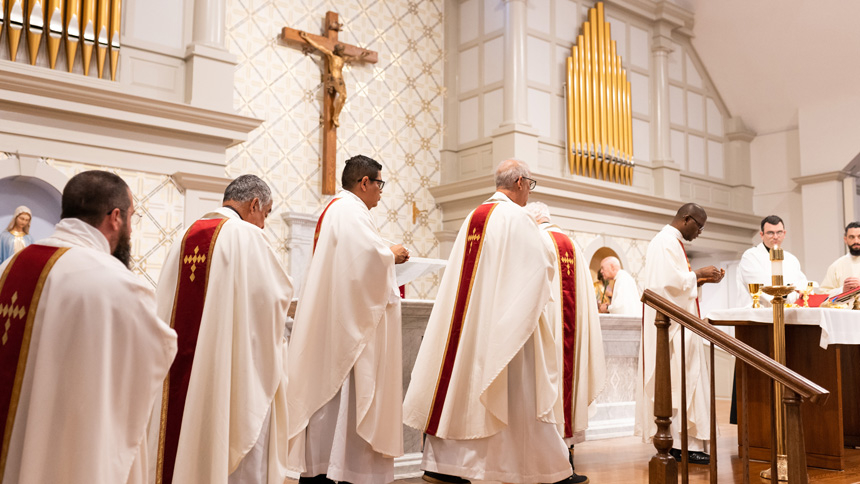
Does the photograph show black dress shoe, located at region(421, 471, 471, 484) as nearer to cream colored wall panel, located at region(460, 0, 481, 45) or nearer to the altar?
the altar

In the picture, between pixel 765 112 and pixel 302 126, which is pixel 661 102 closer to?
pixel 765 112

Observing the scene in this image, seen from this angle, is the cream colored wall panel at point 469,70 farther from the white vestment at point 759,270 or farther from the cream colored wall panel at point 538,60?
the white vestment at point 759,270

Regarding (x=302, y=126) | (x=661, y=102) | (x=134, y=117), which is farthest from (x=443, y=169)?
(x=134, y=117)

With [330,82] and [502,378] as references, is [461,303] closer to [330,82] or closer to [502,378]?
[502,378]

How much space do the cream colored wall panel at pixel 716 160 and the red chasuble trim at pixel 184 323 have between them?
35.5ft

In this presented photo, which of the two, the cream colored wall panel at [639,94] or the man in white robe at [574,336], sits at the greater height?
the cream colored wall panel at [639,94]

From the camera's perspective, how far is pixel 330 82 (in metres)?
9.27

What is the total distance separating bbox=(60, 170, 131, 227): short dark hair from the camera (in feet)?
7.69

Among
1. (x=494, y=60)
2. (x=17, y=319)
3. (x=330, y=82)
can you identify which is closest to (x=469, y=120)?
(x=494, y=60)

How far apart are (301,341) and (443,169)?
6.68 meters

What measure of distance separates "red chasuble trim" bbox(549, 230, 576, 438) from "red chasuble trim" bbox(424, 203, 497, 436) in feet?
3.00

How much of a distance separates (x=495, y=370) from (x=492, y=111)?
6.60 meters

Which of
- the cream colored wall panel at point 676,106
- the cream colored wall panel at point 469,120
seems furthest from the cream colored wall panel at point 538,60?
the cream colored wall panel at point 676,106

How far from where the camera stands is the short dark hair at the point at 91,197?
7.69ft
